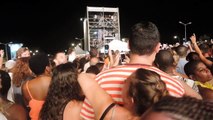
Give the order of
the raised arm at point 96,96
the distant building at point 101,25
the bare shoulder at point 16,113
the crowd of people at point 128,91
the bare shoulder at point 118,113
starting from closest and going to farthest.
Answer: the crowd of people at point 128,91 → the bare shoulder at point 118,113 → the raised arm at point 96,96 → the bare shoulder at point 16,113 → the distant building at point 101,25

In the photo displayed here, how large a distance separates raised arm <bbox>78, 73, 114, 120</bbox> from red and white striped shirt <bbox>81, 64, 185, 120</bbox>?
189mm

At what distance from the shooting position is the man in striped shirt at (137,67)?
8.91ft

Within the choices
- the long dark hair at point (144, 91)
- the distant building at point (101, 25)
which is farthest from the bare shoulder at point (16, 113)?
the distant building at point (101, 25)

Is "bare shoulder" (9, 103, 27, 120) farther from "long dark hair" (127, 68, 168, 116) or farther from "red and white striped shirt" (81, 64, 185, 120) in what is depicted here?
"long dark hair" (127, 68, 168, 116)

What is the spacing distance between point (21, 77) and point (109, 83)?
3840 mm

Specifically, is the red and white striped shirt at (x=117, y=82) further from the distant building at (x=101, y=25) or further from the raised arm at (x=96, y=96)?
the distant building at (x=101, y=25)

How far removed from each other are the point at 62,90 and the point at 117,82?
1.43 metres

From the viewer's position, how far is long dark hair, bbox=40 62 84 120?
4004 millimetres

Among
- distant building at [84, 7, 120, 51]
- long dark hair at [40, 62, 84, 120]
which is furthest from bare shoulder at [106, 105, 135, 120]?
distant building at [84, 7, 120, 51]

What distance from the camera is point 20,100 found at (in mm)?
6074

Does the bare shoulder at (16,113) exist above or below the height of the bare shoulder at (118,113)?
below

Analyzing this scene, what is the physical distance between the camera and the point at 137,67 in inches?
109

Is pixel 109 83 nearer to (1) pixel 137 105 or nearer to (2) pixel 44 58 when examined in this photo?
(1) pixel 137 105

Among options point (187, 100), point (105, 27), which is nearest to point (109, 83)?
point (187, 100)
